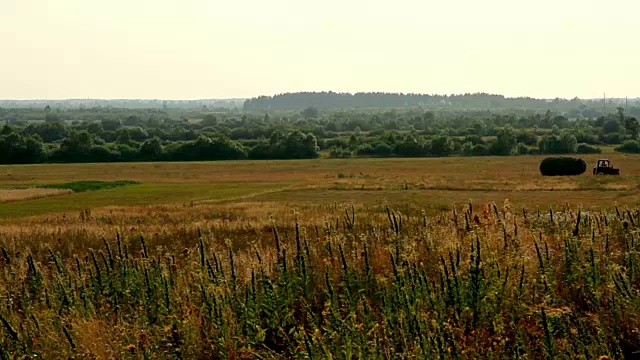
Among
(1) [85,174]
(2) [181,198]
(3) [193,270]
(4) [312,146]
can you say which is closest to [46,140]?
(4) [312,146]

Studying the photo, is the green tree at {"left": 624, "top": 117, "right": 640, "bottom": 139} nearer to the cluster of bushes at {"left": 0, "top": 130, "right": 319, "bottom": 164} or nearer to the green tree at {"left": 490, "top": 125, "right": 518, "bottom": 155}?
the green tree at {"left": 490, "top": 125, "right": 518, "bottom": 155}

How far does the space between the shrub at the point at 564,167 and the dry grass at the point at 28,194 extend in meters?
50.9

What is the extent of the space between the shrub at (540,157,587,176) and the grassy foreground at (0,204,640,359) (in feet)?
231

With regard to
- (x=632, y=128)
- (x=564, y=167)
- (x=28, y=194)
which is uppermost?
(x=564, y=167)

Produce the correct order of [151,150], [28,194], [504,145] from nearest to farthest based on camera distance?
1. [28,194]
2. [504,145]
3. [151,150]

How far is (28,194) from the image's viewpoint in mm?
68312

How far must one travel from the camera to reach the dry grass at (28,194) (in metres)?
64.2

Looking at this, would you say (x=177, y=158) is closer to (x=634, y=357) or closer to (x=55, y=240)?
(x=55, y=240)

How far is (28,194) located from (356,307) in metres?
63.7

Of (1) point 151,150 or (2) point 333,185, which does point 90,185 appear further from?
(1) point 151,150

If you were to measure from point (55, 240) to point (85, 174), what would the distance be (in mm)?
76610

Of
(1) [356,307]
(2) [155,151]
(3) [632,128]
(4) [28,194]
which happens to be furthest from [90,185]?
(3) [632,128]

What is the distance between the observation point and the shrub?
8088 cm

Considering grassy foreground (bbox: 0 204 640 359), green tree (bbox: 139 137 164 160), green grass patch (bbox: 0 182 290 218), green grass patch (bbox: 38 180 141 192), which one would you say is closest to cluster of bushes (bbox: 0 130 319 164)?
green tree (bbox: 139 137 164 160)
